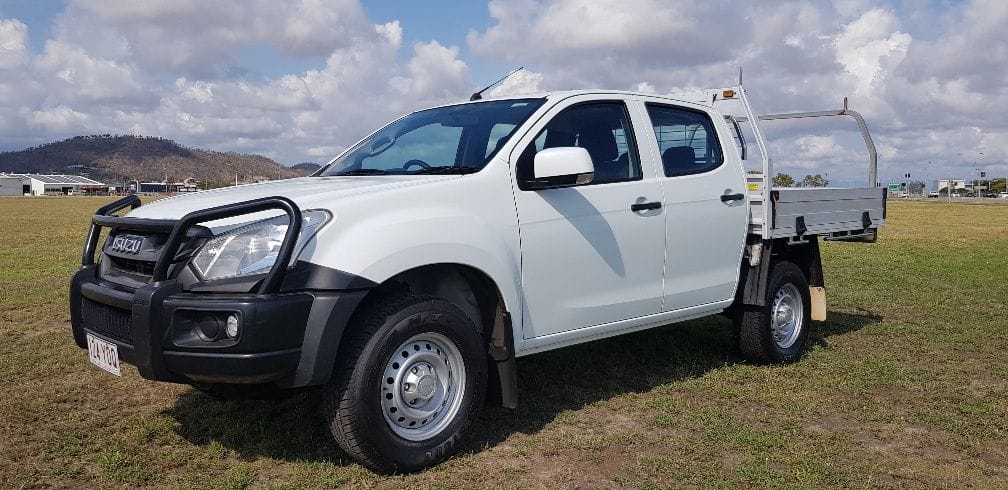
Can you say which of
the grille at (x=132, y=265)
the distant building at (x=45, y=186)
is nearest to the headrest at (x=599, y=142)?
the grille at (x=132, y=265)

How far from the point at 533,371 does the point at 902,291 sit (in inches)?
282

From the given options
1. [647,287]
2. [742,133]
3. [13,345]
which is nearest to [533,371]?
[647,287]

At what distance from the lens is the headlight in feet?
11.6

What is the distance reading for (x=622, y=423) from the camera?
4.82 meters

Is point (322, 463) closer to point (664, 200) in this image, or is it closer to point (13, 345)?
point (664, 200)

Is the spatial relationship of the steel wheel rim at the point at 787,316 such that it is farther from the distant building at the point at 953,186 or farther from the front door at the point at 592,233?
the distant building at the point at 953,186

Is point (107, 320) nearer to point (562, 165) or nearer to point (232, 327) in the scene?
point (232, 327)

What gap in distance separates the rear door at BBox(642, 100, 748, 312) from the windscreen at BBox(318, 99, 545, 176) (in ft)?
3.33

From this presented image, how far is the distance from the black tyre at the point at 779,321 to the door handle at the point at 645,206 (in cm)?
153

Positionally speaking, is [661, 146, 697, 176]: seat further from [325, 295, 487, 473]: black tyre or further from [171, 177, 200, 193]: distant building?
[171, 177, 200, 193]: distant building

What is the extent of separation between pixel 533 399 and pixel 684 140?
Result: 6.51ft

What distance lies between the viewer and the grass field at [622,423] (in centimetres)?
395

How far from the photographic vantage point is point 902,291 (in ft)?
36.2

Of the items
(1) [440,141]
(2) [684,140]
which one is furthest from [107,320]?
(2) [684,140]
